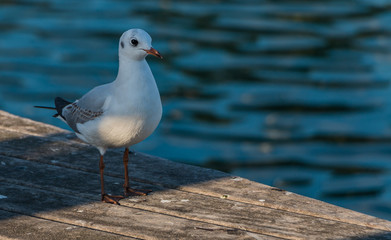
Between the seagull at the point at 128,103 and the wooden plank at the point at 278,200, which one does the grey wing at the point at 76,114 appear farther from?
the wooden plank at the point at 278,200

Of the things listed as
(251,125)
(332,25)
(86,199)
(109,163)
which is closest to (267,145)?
(251,125)

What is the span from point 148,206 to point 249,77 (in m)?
7.77

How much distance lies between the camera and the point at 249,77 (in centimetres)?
1135

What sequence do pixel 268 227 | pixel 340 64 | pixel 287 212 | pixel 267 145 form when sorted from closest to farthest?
1. pixel 268 227
2. pixel 287 212
3. pixel 267 145
4. pixel 340 64

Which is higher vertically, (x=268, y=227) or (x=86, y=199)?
(x=268, y=227)

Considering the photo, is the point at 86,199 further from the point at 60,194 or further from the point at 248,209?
the point at 248,209

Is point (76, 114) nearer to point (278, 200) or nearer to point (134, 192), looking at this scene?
point (134, 192)

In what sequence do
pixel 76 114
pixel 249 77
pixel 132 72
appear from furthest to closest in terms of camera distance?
1. pixel 249 77
2. pixel 76 114
3. pixel 132 72

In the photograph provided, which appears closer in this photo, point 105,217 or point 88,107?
point 105,217

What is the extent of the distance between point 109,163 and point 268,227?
52.1 inches

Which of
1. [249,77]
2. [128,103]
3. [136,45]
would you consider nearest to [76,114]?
[128,103]

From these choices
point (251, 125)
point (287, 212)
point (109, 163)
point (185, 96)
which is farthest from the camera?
point (185, 96)

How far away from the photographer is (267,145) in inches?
350

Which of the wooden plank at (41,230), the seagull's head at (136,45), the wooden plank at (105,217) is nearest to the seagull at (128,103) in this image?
the seagull's head at (136,45)
